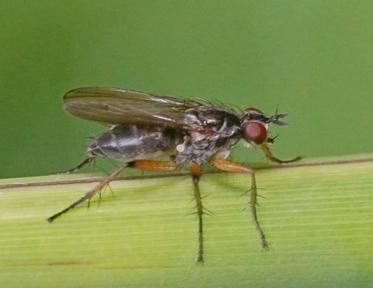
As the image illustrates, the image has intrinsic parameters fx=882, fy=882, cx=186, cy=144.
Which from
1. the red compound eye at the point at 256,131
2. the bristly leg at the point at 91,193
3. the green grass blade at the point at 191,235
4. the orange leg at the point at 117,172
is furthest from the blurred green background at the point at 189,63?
the green grass blade at the point at 191,235

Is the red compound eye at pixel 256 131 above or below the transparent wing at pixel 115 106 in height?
below

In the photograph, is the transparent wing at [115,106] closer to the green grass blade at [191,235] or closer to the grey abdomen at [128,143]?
the grey abdomen at [128,143]

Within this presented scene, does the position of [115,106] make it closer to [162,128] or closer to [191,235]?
[162,128]

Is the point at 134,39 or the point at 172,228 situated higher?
the point at 134,39

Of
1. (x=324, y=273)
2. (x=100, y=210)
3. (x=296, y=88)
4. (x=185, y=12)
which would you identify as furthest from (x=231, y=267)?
(x=185, y=12)

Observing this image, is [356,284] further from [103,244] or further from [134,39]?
[134,39]
